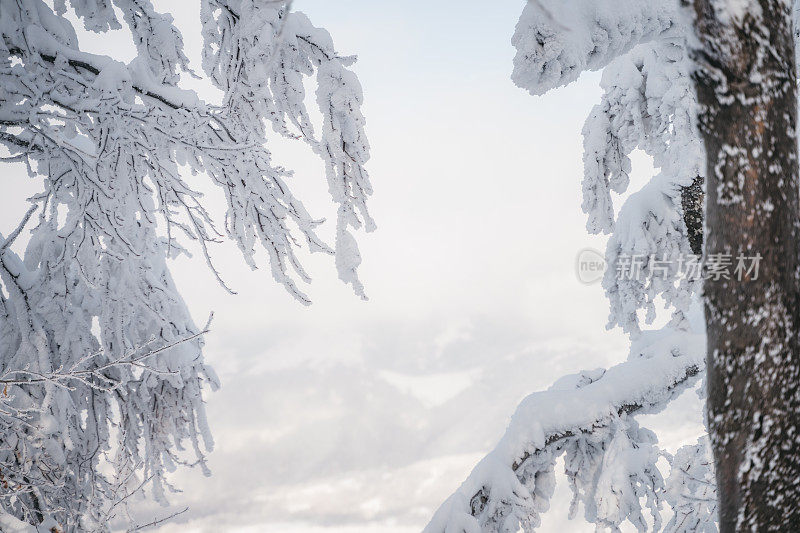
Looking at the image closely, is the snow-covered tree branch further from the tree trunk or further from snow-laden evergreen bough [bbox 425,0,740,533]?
the tree trunk

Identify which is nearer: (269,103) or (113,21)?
(269,103)

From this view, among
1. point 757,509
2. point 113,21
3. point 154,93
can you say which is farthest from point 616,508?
point 113,21

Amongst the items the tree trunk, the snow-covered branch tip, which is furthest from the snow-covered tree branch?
the tree trunk

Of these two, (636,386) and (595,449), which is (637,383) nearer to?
(636,386)

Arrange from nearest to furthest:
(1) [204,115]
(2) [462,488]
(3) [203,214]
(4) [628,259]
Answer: (1) [204,115]
(3) [203,214]
(2) [462,488]
(4) [628,259]

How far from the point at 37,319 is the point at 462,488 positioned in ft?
12.3

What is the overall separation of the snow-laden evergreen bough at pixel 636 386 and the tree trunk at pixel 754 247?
7.34 feet

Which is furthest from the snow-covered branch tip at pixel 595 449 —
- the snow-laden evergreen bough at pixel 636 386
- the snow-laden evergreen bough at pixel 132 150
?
the snow-laden evergreen bough at pixel 132 150

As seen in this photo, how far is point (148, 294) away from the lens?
4.53 metres

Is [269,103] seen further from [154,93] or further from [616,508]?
[616,508]

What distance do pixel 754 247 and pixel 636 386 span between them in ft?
10.1

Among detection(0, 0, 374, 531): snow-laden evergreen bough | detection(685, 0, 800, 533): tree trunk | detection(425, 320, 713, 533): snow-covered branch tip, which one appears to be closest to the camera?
detection(685, 0, 800, 533): tree trunk

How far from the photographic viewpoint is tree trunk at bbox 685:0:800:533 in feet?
5.45

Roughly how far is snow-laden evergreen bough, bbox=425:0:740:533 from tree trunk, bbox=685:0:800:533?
7.34ft
